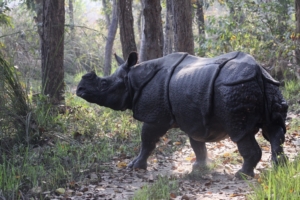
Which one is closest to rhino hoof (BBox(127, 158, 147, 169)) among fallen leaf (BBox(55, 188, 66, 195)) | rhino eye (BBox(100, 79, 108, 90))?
rhino eye (BBox(100, 79, 108, 90))

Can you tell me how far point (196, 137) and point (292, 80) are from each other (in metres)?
6.81

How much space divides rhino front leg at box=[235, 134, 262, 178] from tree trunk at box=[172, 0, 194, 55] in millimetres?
4882

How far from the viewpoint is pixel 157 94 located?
6559 millimetres

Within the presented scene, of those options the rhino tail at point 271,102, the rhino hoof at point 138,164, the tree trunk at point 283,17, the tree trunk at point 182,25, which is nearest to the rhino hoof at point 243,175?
the rhino tail at point 271,102

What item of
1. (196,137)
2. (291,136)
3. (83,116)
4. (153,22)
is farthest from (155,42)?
(196,137)

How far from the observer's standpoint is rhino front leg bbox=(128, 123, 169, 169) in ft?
21.9

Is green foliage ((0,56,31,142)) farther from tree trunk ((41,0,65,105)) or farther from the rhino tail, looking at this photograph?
the rhino tail

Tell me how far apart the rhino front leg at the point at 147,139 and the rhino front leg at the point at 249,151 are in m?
1.21

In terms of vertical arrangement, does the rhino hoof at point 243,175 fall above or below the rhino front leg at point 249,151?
below

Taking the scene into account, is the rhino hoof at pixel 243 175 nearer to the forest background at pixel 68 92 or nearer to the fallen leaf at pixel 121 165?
the fallen leaf at pixel 121 165

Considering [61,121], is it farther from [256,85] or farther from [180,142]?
[256,85]

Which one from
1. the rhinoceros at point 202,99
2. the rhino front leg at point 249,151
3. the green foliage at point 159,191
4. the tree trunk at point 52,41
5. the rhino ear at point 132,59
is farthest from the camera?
the tree trunk at point 52,41

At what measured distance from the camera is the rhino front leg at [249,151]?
5.81 metres

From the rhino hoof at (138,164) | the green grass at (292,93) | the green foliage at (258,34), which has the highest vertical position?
the green foliage at (258,34)
